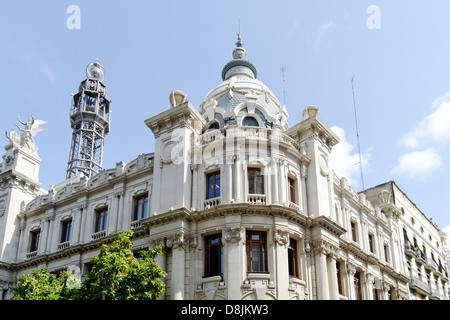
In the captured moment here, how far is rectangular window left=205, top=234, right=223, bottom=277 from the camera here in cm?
2794

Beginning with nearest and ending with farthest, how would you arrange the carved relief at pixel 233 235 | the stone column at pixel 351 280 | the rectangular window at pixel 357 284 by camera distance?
1. the carved relief at pixel 233 235
2. the stone column at pixel 351 280
3. the rectangular window at pixel 357 284

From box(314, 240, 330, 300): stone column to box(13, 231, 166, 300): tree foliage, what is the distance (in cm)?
950

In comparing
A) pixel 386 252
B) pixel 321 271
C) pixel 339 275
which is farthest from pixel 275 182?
pixel 386 252

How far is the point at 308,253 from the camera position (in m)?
29.5

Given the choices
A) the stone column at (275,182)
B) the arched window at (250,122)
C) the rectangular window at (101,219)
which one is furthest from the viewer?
the arched window at (250,122)

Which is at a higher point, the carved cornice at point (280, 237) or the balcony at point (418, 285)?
the balcony at point (418, 285)

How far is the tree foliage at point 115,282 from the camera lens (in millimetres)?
22922

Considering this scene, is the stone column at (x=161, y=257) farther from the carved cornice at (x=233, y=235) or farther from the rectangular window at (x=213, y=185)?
the rectangular window at (x=213, y=185)

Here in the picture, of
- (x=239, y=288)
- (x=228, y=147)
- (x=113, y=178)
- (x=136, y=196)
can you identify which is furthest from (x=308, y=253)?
(x=113, y=178)

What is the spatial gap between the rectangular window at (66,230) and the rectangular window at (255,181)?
1452 cm

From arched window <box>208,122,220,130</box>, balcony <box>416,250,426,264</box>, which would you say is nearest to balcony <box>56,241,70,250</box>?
arched window <box>208,122,220,130</box>

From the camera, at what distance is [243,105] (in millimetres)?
36344

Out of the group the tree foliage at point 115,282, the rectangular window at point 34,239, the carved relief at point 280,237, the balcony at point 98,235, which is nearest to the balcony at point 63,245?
the balcony at point 98,235

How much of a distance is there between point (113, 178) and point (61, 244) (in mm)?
Answer: 6035
